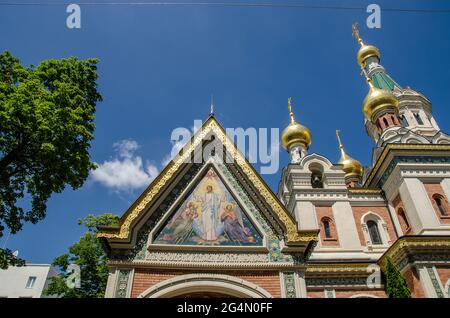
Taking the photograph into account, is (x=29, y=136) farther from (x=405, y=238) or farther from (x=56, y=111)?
(x=405, y=238)

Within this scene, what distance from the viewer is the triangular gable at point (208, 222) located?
981cm

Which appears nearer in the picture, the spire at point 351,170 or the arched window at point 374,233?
the arched window at point 374,233

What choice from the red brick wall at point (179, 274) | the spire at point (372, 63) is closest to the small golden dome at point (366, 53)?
the spire at point (372, 63)

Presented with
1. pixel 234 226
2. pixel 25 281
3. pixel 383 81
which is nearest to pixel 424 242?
pixel 234 226

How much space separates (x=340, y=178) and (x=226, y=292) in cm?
1635

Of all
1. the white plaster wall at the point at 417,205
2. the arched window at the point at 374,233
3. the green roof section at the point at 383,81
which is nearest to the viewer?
the white plaster wall at the point at 417,205

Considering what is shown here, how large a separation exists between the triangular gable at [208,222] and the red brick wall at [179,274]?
2.71 ft

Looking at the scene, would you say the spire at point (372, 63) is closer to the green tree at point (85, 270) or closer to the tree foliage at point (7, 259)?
the green tree at point (85, 270)

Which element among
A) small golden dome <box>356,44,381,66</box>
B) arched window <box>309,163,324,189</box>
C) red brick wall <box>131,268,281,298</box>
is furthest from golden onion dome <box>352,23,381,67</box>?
red brick wall <box>131,268,281,298</box>

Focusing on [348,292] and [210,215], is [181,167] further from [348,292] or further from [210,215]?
[348,292]

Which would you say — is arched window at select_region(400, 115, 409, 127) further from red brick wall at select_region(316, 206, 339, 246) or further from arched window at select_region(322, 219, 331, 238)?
arched window at select_region(322, 219, 331, 238)

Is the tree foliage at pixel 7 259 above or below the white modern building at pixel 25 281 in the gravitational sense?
below
